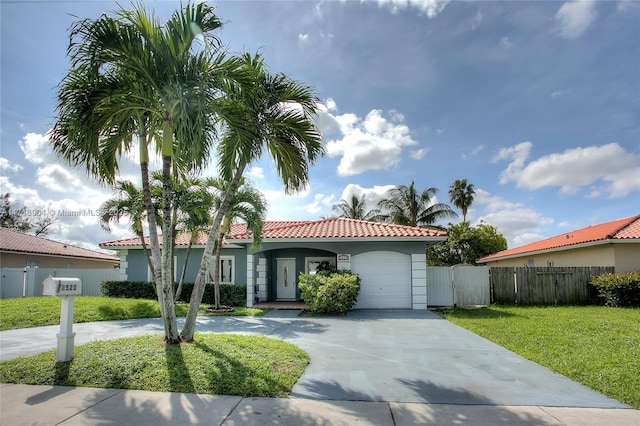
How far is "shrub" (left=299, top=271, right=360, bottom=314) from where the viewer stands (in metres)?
12.8

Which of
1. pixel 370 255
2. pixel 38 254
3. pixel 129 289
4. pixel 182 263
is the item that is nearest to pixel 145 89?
pixel 370 255

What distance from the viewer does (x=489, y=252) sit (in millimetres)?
36219

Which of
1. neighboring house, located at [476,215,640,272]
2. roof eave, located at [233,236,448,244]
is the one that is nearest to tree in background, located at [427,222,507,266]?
neighboring house, located at [476,215,640,272]

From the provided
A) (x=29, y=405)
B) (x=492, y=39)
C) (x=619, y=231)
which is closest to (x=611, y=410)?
(x=29, y=405)

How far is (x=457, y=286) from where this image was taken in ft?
51.6

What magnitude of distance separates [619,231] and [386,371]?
1791cm

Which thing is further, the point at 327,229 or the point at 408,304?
Answer: the point at 327,229

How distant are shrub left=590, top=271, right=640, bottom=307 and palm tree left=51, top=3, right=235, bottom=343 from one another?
16978mm

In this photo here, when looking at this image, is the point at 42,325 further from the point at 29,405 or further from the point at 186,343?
the point at 29,405

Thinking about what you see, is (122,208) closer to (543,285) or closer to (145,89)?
(145,89)

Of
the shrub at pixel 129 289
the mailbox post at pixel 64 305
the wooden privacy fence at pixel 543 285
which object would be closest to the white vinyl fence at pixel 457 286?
the wooden privacy fence at pixel 543 285

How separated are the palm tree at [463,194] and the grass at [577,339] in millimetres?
25326

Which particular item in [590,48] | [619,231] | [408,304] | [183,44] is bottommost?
[408,304]

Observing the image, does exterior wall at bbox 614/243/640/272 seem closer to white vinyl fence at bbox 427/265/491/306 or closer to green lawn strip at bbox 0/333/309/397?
white vinyl fence at bbox 427/265/491/306
